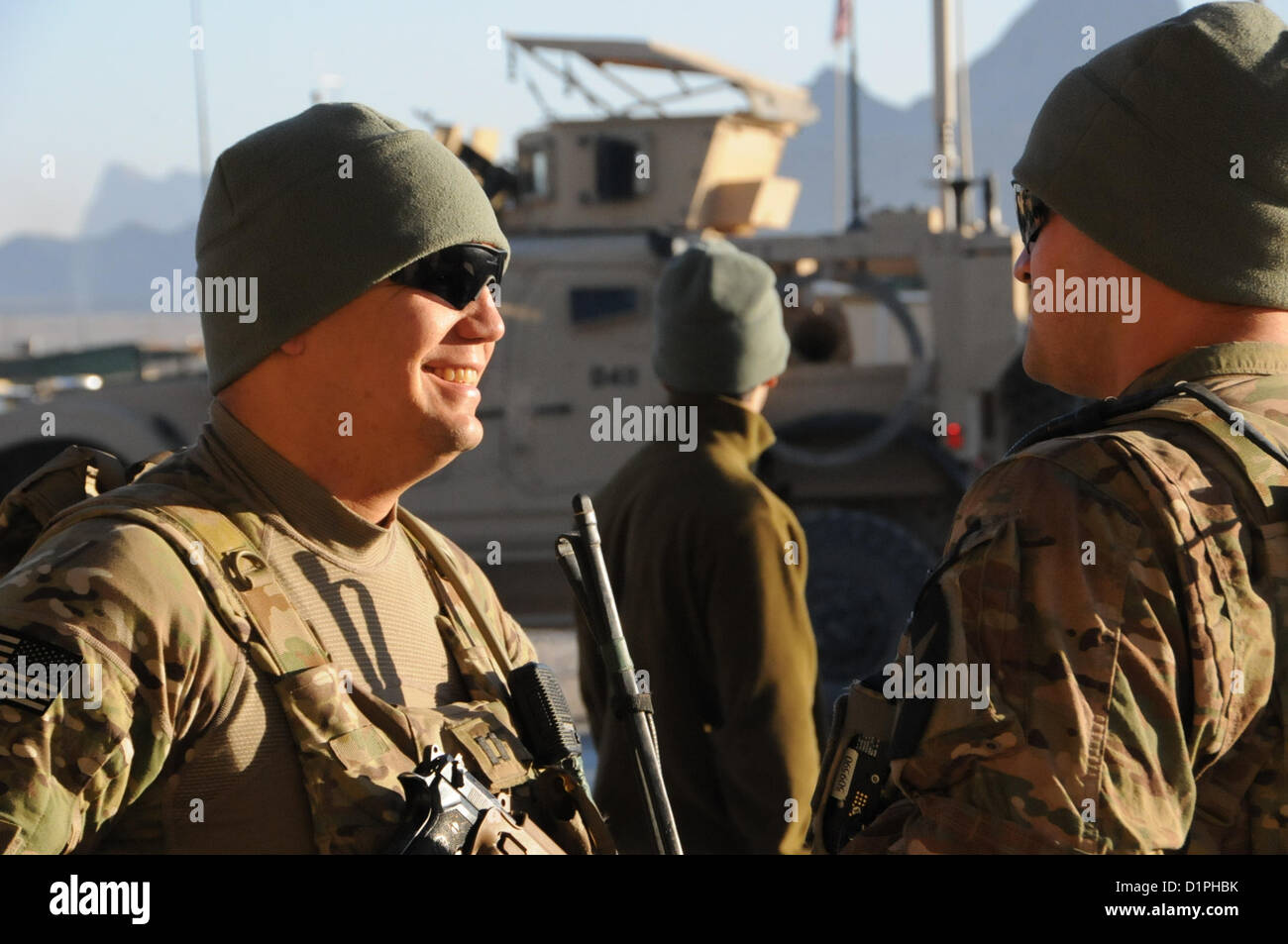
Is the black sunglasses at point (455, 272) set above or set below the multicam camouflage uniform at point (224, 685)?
above

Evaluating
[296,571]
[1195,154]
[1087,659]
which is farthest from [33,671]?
[1195,154]

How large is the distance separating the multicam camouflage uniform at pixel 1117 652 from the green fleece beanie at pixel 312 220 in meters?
0.78

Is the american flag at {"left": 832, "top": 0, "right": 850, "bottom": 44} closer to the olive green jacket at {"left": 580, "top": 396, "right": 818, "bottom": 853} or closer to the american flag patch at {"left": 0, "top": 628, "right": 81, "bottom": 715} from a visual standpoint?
the olive green jacket at {"left": 580, "top": 396, "right": 818, "bottom": 853}

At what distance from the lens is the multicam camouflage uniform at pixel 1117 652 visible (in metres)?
1.52

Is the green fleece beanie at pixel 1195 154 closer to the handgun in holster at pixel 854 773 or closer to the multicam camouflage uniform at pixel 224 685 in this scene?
the handgun in holster at pixel 854 773

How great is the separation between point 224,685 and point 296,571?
0.23m

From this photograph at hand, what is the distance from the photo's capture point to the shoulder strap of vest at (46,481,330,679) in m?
1.70

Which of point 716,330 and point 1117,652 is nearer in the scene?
point 1117,652

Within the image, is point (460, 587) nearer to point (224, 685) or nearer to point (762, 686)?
point (224, 685)

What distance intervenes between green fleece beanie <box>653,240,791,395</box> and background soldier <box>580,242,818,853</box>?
14 centimetres

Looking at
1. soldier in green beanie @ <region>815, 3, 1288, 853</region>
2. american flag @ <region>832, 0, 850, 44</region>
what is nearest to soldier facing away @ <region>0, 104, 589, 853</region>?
soldier in green beanie @ <region>815, 3, 1288, 853</region>

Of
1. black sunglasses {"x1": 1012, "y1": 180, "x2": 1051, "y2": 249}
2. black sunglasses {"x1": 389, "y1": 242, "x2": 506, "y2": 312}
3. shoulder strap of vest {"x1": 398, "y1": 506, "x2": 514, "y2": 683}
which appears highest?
black sunglasses {"x1": 1012, "y1": 180, "x2": 1051, "y2": 249}

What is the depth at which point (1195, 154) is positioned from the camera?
1.76 meters

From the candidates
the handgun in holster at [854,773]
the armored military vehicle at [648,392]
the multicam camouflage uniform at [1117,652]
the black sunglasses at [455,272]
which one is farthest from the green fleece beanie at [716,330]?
the armored military vehicle at [648,392]
